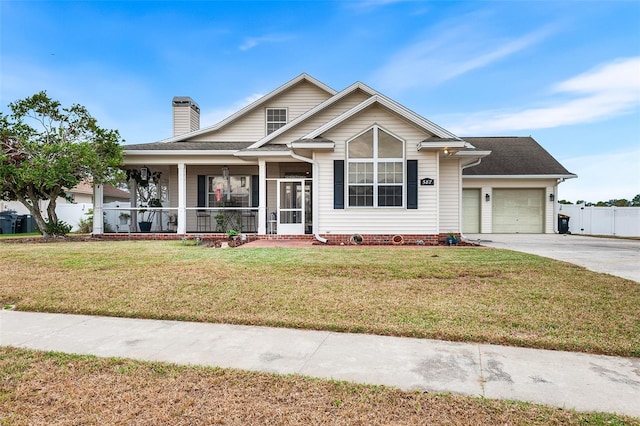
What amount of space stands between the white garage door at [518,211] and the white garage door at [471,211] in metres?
0.84

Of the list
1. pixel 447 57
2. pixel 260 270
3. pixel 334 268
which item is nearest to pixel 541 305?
pixel 334 268

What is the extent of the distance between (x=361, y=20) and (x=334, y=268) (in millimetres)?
13571

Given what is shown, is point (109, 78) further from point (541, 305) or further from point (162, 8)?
point (541, 305)

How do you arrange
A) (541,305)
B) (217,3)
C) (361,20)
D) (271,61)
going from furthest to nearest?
(271,61)
(361,20)
(217,3)
(541,305)

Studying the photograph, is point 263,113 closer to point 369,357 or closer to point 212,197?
point 212,197

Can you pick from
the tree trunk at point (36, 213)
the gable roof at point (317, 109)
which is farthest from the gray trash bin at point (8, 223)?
the gable roof at point (317, 109)

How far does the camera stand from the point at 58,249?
10438mm

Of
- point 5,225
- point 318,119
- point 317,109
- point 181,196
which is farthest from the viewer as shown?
point 5,225

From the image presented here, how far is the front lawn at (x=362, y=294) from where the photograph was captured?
4203 millimetres

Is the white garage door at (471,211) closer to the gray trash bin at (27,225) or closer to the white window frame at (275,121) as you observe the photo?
the white window frame at (275,121)

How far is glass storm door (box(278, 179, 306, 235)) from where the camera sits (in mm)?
13492

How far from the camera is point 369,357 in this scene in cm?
344

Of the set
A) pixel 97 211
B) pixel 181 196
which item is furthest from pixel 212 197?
pixel 97 211

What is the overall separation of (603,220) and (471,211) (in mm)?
6706
